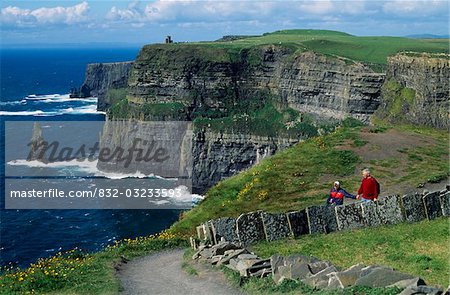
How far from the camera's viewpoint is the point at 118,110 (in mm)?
128875

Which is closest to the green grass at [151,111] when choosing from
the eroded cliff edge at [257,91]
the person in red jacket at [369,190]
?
the eroded cliff edge at [257,91]

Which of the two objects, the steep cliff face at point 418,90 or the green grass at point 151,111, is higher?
the steep cliff face at point 418,90

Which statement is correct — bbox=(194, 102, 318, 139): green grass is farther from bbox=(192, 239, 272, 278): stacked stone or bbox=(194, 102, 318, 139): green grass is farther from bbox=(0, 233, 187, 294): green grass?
bbox=(192, 239, 272, 278): stacked stone

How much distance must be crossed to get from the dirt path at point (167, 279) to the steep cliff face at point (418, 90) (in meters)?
57.1

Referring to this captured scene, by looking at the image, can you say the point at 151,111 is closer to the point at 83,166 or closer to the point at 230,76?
the point at 83,166

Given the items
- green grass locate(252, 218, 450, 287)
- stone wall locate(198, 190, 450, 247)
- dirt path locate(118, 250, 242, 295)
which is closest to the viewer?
dirt path locate(118, 250, 242, 295)

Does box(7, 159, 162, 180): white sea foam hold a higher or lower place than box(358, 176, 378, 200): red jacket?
lower

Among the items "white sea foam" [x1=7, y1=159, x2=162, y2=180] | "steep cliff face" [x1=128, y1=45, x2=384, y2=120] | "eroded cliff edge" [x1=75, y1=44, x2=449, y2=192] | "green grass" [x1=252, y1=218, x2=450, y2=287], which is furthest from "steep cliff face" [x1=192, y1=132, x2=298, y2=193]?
"green grass" [x1=252, y1=218, x2=450, y2=287]

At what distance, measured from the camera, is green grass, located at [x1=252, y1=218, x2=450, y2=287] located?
2259 centimetres

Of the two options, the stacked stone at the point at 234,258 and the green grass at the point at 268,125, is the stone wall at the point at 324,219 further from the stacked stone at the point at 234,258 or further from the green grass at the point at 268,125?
the green grass at the point at 268,125

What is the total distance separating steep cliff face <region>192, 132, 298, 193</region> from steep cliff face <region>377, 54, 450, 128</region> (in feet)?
65.5

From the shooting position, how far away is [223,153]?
106312mm

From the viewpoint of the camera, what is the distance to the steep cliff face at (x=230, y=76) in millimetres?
113312

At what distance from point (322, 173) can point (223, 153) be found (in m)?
66.5
